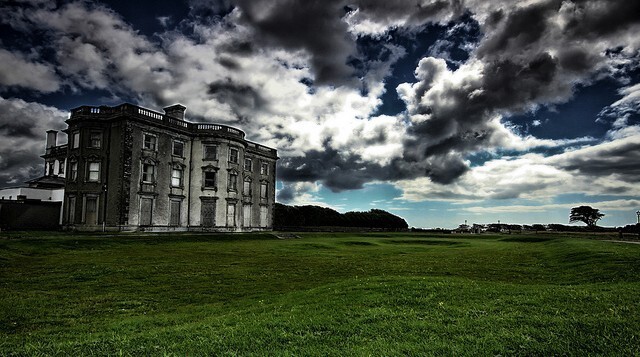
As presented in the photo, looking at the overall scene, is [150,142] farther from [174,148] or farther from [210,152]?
[210,152]

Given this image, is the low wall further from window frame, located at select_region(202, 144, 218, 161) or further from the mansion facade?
window frame, located at select_region(202, 144, 218, 161)

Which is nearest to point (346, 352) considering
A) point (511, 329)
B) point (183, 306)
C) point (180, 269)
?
point (511, 329)

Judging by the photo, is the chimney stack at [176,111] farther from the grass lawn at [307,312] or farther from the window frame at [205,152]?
the grass lawn at [307,312]

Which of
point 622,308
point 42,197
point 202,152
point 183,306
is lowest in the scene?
point 183,306

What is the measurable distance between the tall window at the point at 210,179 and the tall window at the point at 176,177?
3639mm

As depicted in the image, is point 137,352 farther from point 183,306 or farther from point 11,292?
point 11,292

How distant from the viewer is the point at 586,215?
427 ft

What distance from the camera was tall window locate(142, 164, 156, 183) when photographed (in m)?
49.2

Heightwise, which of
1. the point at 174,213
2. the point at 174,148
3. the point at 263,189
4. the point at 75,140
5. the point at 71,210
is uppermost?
the point at 174,148

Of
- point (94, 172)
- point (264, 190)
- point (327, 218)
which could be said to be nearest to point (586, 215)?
point (327, 218)

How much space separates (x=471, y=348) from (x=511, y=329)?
1.50 m

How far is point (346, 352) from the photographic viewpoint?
7.40 m

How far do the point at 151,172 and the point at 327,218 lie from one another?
56551 millimetres

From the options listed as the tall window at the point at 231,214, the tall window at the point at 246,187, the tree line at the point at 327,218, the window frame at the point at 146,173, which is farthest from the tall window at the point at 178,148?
the tree line at the point at 327,218
